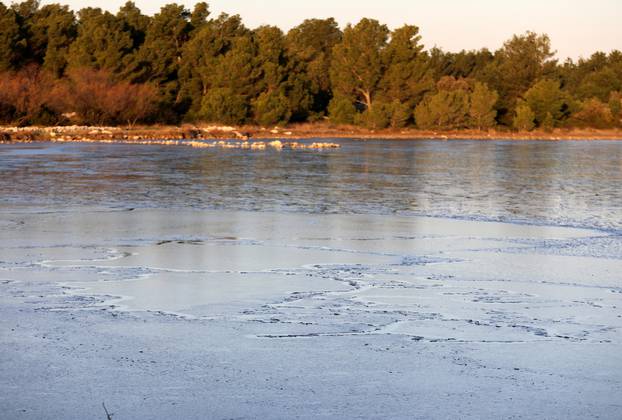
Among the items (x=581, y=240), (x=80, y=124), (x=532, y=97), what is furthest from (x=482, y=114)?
(x=581, y=240)

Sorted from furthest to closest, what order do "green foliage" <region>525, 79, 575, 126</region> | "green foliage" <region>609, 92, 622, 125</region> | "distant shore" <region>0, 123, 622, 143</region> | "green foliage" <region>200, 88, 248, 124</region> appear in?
"green foliage" <region>609, 92, 622, 125</region> → "green foliage" <region>525, 79, 575, 126</region> → "green foliage" <region>200, 88, 248, 124</region> → "distant shore" <region>0, 123, 622, 143</region>

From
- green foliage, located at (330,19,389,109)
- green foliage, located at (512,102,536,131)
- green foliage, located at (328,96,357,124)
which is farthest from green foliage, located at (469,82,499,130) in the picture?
green foliage, located at (328,96,357,124)

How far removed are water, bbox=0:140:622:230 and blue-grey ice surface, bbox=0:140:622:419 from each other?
24 centimetres

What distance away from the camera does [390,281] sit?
10734 mm

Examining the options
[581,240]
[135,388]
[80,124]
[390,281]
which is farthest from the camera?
[80,124]

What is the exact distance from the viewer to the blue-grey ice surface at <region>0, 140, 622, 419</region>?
251 inches

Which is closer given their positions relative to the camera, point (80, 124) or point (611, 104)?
point (80, 124)

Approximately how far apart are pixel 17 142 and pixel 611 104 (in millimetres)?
62329

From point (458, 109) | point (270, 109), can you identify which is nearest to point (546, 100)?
point (458, 109)

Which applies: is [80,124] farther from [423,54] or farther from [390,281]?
[390,281]

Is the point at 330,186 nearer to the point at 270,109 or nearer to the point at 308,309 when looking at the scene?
the point at 308,309

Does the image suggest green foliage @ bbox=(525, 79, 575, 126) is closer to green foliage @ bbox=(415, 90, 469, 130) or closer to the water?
green foliage @ bbox=(415, 90, 469, 130)

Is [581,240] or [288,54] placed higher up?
[288,54]

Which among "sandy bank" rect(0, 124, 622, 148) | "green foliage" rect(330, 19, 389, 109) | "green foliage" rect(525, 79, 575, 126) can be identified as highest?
"green foliage" rect(330, 19, 389, 109)
